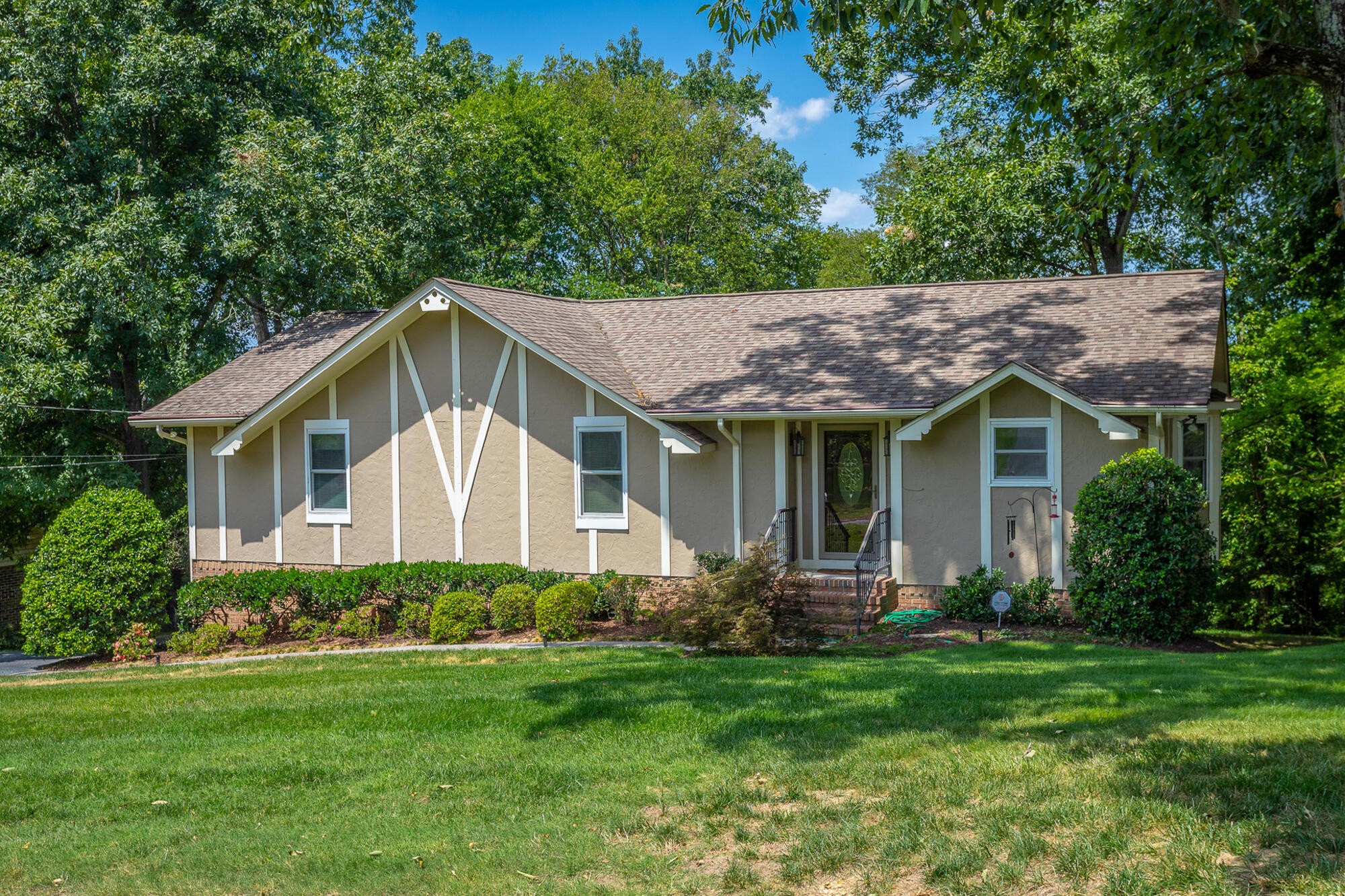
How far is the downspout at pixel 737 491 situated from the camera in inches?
618

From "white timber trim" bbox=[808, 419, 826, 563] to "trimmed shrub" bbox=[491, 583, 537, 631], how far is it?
4.50m

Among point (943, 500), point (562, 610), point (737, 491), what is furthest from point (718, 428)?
point (562, 610)

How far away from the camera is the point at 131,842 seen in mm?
5906

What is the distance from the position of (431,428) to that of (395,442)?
0.73 metres

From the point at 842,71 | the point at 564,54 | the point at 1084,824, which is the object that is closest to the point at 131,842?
the point at 1084,824

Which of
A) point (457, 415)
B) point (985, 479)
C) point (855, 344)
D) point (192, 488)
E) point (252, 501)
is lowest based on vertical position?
point (252, 501)

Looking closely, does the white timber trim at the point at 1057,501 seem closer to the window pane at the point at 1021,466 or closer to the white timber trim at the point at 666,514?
→ the window pane at the point at 1021,466

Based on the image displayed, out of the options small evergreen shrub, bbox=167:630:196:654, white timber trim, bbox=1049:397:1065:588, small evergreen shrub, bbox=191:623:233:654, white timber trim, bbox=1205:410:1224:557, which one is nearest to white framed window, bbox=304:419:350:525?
small evergreen shrub, bbox=191:623:233:654

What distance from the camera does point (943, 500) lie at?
14820mm

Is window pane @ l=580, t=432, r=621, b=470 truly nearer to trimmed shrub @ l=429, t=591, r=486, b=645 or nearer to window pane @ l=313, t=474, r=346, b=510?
trimmed shrub @ l=429, t=591, r=486, b=645

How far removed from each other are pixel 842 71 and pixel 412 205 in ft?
37.2

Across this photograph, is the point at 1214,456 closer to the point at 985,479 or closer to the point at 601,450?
the point at 985,479

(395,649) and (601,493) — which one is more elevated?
(601,493)

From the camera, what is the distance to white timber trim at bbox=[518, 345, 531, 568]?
54.8 feet
